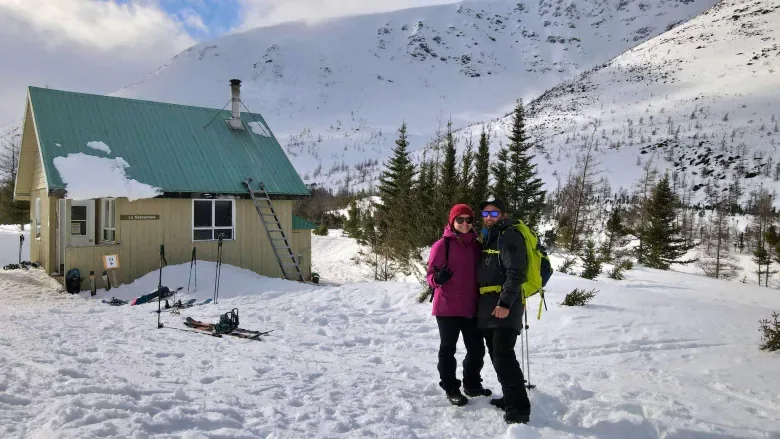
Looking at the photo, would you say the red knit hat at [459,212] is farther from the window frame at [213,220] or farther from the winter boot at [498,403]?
the window frame at [213,220]

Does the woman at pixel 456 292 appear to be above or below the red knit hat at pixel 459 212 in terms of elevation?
below

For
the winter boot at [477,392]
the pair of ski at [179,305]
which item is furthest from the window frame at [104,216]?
the winter boot at [477,392]

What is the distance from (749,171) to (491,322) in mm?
81505

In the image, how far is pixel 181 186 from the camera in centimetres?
1277

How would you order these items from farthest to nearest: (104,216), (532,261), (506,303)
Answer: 1. (104,216)
2. (532,261)
3. (506,303)

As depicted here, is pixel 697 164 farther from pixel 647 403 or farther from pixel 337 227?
pixel 647 403

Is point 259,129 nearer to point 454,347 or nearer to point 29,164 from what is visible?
point 29,164

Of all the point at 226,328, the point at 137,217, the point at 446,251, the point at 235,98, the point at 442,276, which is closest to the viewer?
the point at 442,276

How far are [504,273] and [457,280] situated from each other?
43cm

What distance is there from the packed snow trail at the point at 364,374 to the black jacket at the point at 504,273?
0.84m

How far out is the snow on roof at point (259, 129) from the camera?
16.3m

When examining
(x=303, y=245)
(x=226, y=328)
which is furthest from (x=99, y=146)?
(x=226, y=328)

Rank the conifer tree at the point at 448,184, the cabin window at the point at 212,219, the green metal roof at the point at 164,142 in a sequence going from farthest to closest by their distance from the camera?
the conifer tree at the point at 448,184, the cabin window at the point at 212,219, the green metal roof at the point at 164,142

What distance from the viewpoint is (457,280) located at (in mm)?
3902
